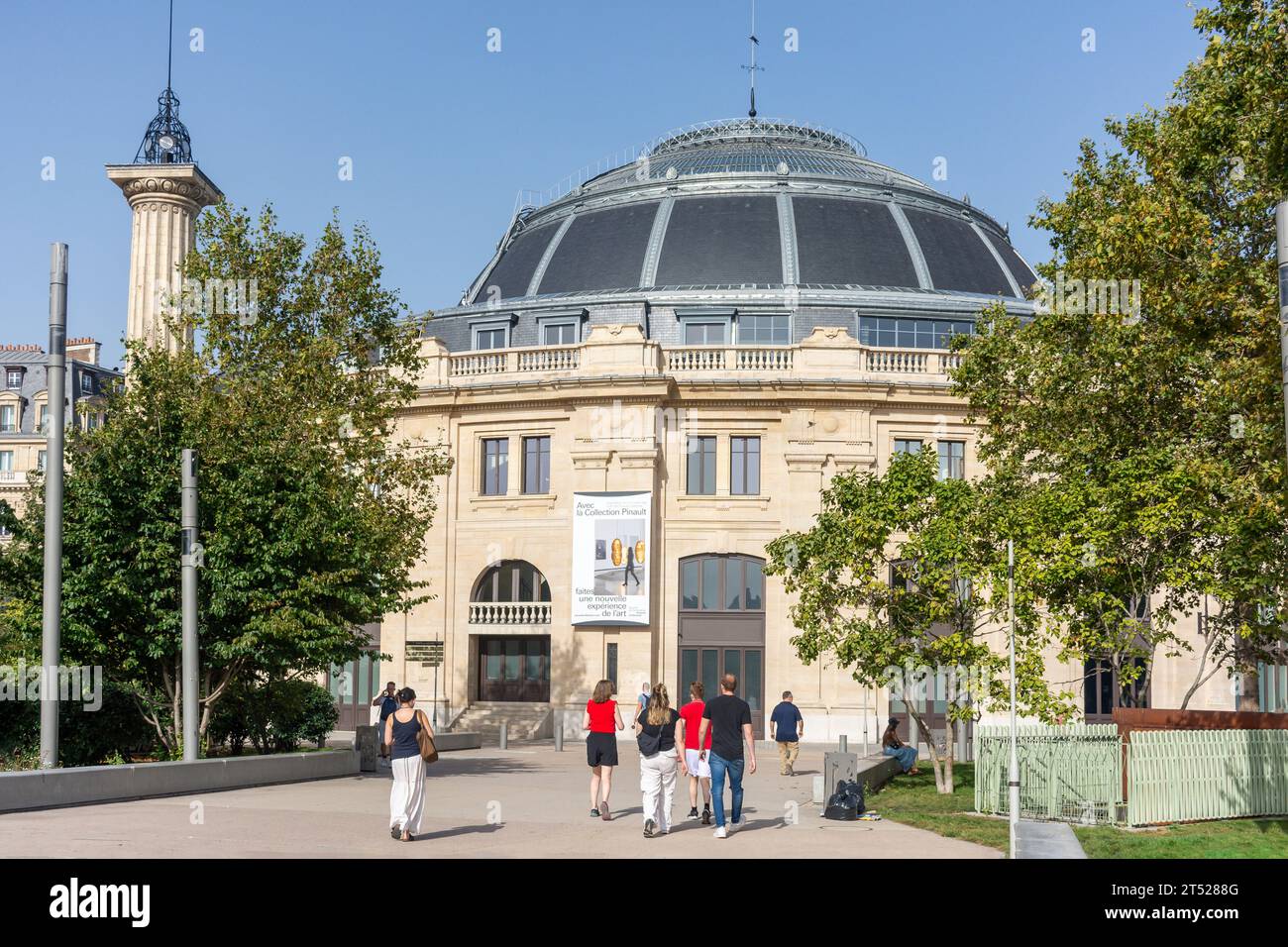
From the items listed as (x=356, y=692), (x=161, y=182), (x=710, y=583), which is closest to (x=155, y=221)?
(x=161, y=182)

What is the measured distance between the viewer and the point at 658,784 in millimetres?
17484

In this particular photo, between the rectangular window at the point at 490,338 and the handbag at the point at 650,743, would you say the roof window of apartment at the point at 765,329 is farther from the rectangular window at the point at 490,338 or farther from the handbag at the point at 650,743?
the handbag at the point at 650,743

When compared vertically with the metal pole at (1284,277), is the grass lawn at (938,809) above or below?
below

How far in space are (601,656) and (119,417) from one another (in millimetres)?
23653

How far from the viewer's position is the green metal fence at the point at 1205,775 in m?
20.2

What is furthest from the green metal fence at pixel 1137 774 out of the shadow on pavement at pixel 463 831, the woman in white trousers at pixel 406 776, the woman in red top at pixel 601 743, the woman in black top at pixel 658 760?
the woman in white trousers at pixel 406 776

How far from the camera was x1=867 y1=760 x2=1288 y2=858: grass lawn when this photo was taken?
16.4 metres

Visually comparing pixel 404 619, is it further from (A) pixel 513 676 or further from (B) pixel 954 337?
(B) pixel 954 337

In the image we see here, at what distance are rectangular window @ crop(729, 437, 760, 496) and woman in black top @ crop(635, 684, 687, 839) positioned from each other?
30.8m

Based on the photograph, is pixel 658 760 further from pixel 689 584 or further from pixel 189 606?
pixel 689 584

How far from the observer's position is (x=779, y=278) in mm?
52938

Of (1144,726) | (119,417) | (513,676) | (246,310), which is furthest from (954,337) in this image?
(513,676)

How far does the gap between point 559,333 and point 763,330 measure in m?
7.51

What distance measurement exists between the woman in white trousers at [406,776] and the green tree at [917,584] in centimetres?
1120
